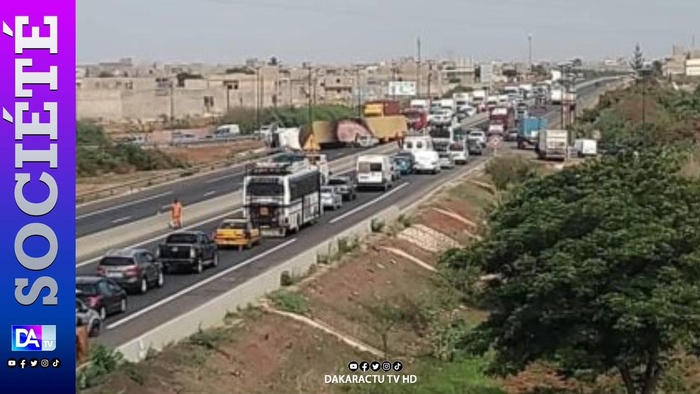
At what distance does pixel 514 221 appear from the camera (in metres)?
30.3

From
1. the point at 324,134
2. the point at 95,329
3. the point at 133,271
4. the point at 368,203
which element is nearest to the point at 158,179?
the point at 368,203

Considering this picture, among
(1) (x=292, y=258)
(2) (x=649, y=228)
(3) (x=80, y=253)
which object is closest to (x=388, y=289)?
(1) (x=292, y=258)

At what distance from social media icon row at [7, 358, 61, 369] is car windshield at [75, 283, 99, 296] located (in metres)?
16.8

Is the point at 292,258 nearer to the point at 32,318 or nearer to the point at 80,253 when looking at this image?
the point at 80,253

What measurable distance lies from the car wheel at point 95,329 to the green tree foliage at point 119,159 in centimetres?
5408

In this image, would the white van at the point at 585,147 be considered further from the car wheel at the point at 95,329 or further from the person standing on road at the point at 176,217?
the car wheel at the point at 95,329

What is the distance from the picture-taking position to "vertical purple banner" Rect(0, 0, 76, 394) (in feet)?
40.9

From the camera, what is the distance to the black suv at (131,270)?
34781 millimetres

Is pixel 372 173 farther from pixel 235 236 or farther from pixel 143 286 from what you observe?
pixel 143 286

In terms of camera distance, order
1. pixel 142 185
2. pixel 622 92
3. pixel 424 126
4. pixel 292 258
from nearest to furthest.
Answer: pixel 292 258
pixel 142 185
pixel 424 126
pixel 622 92

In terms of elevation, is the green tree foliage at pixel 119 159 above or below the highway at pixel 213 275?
above

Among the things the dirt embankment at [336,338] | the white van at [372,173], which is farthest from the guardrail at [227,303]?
the white van at [372,173]

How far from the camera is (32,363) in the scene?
13.5 metres

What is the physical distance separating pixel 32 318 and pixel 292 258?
27.0 metres
